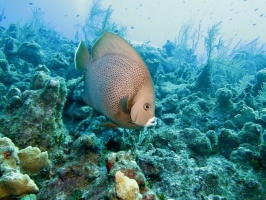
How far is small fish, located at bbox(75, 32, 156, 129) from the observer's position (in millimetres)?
1710

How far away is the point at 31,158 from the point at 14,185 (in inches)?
23.1

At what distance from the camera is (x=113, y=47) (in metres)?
1.90

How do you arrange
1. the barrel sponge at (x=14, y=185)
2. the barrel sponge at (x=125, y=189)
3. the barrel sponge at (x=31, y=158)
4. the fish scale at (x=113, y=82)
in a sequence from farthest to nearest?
the barrel sponge at (x=31, y=158) < the barrel sponge at (x=14, y=185) < the fish scale at (x=113, y=82) < the barrel sponge at (x=125, y=189)

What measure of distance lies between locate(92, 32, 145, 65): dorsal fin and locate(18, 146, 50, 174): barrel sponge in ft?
4.42

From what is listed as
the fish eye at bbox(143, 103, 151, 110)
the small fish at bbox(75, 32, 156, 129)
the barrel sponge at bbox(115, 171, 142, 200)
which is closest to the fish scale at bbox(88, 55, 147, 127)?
the small fish at bbox(75, 32, 156, 129)

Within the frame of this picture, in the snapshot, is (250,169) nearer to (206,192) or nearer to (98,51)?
(206,192)

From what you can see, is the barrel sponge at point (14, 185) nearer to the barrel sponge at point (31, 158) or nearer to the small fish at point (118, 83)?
the barrel sponge at point (31, 158)

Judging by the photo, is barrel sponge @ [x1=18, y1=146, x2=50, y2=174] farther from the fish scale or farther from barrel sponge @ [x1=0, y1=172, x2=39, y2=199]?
the fish scale

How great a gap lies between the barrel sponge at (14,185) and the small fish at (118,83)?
91 centimetres

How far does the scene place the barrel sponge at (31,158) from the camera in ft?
8.38

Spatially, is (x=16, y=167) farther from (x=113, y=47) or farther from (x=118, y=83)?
(x=113, y=47)

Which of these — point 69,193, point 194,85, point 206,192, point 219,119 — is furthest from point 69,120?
point 194,85

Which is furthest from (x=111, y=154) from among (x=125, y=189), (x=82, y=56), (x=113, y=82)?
(x=82, y=56)

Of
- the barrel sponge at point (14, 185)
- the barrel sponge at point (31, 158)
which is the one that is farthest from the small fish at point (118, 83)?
the barrel sponge at point (31, 158)
